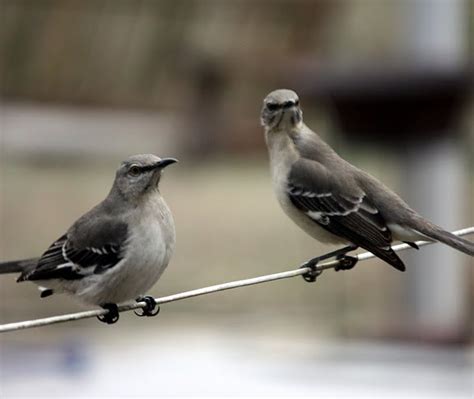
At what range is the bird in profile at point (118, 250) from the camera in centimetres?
648

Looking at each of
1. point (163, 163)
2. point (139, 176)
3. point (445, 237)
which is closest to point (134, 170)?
point (139, 176)

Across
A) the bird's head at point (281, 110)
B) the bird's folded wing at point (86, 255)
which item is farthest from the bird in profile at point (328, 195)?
the bird's folded wing at point (86, 255)

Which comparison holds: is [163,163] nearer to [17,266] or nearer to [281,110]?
[17,266]

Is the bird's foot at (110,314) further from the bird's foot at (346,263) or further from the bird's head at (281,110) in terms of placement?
the bird's head at (281,110)

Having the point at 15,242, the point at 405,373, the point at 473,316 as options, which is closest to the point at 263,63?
the point at 473,316

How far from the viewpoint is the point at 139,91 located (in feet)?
68.2

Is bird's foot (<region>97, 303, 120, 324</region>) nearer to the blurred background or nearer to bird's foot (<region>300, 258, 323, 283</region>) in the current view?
bird's foot (<region>300, 258, 323, 283</region>)

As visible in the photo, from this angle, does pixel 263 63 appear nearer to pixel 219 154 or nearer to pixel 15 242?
pixel 219 154

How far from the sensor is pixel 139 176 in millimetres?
6773

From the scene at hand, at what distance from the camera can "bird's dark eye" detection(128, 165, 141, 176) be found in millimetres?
6766

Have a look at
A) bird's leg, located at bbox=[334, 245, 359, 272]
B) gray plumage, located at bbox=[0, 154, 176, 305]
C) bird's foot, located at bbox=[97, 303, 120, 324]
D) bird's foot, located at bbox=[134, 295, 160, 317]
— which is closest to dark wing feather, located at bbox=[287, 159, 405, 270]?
bird's leg, located at bbox=[334, 245, 359, 272]

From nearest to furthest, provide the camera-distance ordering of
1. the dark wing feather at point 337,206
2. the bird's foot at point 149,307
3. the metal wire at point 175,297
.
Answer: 1. the metal wire at point 175,297
2. the bird's foot at point 149,307
3. the dark wing feather at point 337,206

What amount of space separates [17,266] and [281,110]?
72.8 inches

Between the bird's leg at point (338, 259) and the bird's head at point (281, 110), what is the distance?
84 centimetres
